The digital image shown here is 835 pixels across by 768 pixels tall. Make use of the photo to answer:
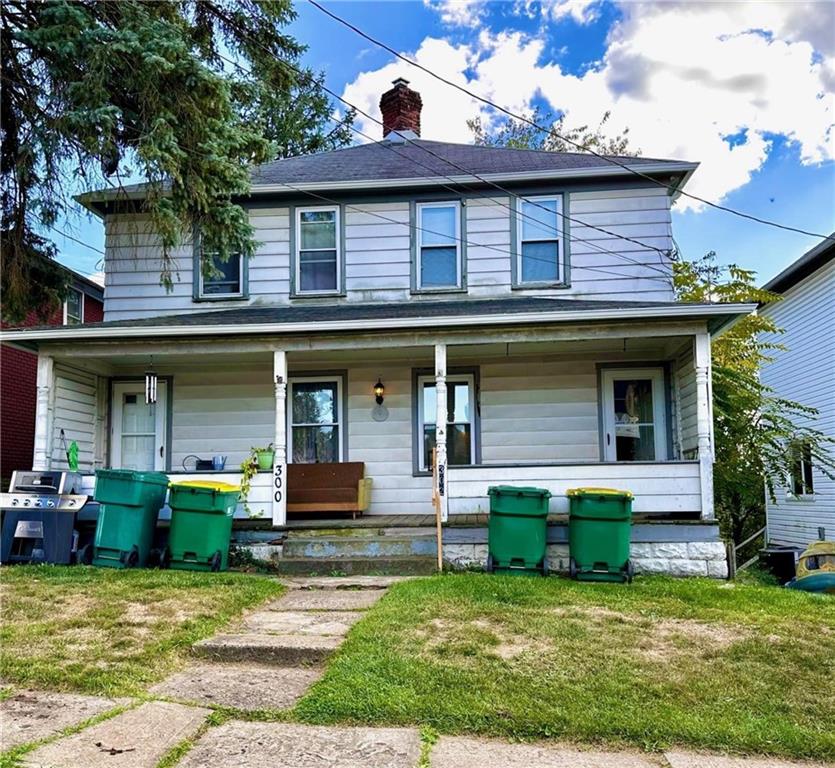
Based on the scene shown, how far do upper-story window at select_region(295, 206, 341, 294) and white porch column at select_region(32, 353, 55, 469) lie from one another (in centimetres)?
368

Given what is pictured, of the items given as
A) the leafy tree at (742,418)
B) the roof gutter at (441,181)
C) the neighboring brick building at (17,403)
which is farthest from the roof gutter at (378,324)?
the neighboring brick building at (17,403)

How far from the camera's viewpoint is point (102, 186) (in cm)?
903

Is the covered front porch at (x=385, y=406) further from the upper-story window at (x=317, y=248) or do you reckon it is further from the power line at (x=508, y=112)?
the power line at (x=508, y=112)

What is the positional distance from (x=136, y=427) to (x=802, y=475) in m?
12.8

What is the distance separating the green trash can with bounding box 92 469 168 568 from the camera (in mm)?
7672

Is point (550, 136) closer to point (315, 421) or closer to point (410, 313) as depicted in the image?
point (410, 313)

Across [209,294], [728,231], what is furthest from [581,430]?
[728,231]

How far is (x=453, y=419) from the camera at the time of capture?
10.3 meters

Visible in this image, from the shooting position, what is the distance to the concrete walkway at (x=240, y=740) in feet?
10.3

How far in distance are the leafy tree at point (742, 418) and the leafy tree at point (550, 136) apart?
9.44 meters

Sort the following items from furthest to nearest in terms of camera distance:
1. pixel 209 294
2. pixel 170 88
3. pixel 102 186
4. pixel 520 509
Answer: pixel 209 294 < pixel 102 186 < pixel 170 88 < pixel 520 509

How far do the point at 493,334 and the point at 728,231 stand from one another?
964 cm

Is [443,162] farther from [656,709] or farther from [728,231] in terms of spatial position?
[656,709]

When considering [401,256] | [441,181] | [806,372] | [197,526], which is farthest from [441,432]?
[806,372]
